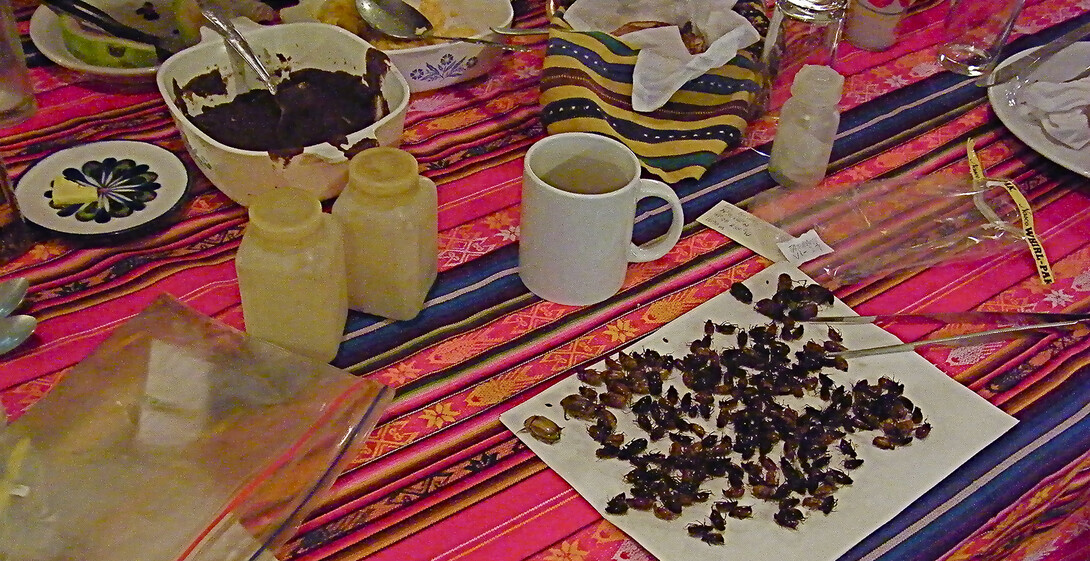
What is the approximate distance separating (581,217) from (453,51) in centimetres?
39

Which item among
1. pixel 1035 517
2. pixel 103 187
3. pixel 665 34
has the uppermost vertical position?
pixel 665 34

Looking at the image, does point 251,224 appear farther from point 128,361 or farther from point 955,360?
point 955,360

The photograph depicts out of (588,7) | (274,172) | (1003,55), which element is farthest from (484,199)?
(1003,55)

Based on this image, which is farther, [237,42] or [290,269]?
[237,42]

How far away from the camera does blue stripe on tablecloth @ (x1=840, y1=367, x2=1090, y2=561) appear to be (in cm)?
66

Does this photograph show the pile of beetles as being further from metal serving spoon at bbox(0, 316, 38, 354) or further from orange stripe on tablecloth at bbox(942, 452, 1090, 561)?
metal serving spoon at bbox(0, 316, 38, 354)

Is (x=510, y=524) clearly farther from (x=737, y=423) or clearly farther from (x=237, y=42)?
(x=237, y=42)

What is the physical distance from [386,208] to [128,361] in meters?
0.24

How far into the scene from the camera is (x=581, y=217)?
760 mm

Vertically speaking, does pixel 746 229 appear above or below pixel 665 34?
below

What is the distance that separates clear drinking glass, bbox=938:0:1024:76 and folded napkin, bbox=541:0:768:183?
386mm

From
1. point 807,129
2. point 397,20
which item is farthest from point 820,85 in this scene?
point 397,20

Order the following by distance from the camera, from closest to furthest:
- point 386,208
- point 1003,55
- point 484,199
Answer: point 386,208 → point 484,199 → point 1003,55

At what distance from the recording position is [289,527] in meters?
0.61
